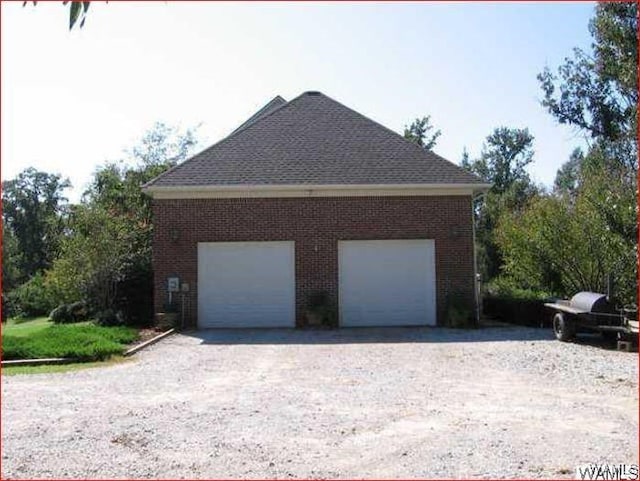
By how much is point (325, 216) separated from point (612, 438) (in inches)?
517

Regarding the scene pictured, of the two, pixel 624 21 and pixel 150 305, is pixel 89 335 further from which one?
pixel 624 21

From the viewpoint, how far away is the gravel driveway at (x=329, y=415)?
6.09 meters

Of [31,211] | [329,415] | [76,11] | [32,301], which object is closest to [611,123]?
[329,415]

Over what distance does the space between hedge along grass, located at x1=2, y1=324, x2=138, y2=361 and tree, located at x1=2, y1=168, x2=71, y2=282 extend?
4975 cm

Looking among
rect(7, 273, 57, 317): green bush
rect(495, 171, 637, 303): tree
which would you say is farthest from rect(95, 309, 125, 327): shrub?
rect(7, 273, 57, 317): green bush

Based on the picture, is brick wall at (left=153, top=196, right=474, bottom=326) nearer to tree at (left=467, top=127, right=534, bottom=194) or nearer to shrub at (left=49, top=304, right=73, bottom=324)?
shrub at (left=49, top=304, right=73, bottom=324)

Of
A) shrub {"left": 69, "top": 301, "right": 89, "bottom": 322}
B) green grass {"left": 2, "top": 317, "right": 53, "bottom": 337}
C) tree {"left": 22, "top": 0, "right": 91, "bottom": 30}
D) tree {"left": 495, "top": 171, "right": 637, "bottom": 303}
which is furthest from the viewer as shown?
shrub {"left": 69, "top": 301, "right": 89, "bottom": 322}

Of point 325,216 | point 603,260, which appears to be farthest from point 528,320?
point 325,216

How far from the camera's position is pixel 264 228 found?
19234 mm

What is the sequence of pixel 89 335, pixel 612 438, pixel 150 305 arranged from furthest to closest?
pixel 150 305
pixel 89 335
pixel 612 438

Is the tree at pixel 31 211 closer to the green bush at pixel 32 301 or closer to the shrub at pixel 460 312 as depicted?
the green bush at pixel 32 301

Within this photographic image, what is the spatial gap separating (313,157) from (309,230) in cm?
244

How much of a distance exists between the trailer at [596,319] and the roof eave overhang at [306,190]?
513cm

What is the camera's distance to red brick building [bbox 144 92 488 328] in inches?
757
